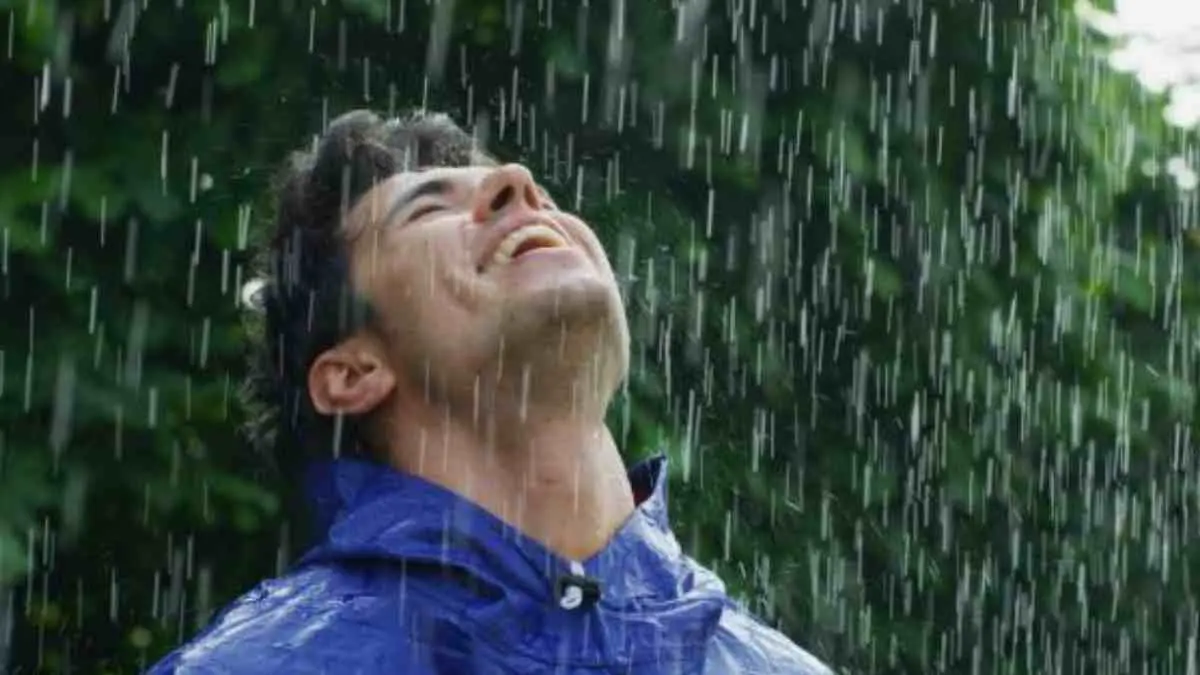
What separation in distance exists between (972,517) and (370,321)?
3.28 meters

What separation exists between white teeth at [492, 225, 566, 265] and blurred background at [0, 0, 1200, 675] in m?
1.10

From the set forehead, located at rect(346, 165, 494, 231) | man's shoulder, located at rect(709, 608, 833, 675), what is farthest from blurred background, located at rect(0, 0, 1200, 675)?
man's shoulder, located at rect(709, 608, 833, 675)

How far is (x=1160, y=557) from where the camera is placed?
Answer: 24.2 ft

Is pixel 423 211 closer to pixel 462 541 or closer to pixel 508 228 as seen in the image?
pixel 508 228

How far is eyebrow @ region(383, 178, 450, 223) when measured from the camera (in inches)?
151

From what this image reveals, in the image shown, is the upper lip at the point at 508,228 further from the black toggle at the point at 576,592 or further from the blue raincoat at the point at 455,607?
the black toggle at the point at 576,592

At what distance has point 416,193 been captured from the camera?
3850mm

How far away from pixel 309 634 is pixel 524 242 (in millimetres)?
863

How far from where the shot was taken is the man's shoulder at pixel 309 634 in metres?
3.03

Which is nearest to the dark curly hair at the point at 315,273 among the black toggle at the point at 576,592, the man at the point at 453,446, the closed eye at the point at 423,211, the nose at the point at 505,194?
the man at the point at 453,446

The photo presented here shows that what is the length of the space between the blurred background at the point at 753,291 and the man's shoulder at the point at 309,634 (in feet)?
4.03

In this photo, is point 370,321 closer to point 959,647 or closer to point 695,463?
point 695,463

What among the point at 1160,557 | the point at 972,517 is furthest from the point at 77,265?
the point at 1160,557

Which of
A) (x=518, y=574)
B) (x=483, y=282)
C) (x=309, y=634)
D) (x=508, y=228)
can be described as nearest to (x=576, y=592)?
(x=518, y=574)
